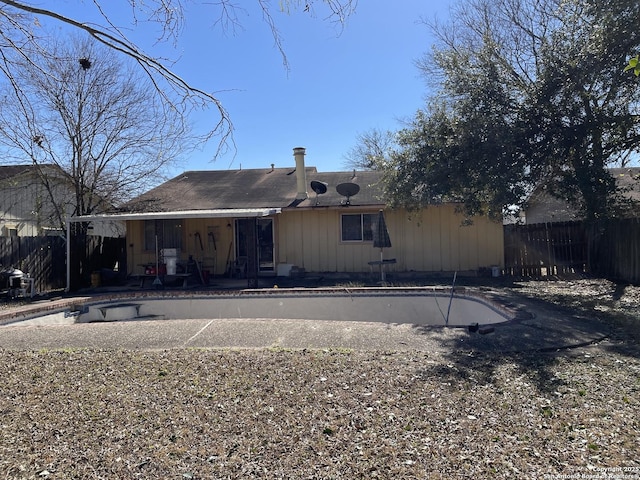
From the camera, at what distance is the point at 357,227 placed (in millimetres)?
14633

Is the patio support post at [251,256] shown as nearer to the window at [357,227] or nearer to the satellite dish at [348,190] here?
the satellite dish at [348,190]

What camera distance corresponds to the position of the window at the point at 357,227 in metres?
14.5

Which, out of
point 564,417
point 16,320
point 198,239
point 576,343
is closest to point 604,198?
point 576,343

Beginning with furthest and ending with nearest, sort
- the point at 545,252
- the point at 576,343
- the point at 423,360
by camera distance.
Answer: the point at 545,252 < the point at 576,343 < the point at 423,360

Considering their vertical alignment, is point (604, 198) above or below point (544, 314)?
above

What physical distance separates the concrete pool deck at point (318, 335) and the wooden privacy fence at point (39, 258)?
19.8ft

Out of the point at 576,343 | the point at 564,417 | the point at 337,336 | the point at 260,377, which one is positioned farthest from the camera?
the point at 337,336

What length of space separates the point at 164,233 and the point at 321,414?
1262 centimetres

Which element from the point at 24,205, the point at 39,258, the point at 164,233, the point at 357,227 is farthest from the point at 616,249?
the point at 24,205

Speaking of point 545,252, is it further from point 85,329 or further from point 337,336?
point 85,329

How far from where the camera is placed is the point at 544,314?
306 inches

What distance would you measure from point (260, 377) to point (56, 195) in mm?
15531

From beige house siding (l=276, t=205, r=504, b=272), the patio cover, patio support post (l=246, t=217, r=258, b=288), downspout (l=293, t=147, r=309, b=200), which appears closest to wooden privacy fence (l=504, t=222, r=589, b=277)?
beige house siding (l=276, t=205, r=504, b=272)

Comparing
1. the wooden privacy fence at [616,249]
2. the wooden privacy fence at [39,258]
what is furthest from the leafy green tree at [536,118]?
the wooden privacy fence at [39,258]
